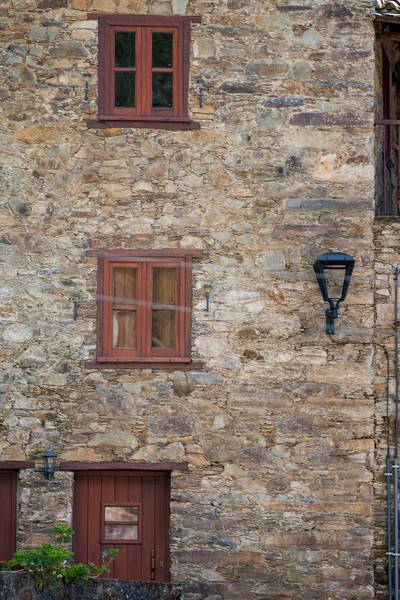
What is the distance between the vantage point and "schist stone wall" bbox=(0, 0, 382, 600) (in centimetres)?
1098

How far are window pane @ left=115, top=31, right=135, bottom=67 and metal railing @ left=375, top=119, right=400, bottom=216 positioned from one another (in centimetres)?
252

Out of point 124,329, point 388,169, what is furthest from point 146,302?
point 388,169

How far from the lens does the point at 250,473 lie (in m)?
11.0

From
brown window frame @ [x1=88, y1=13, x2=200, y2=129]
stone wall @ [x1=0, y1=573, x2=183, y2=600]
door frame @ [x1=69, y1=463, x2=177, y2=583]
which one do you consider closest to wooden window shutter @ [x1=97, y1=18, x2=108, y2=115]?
brown window frame @ [x1=88, y1=13, x2=200, y2=129]

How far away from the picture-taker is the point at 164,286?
11.2 m

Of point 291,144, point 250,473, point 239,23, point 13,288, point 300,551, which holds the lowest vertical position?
point 300,551

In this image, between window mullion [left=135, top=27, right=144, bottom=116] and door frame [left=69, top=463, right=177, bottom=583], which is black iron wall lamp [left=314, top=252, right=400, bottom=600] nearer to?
door frame [left=69, top=463, right=177, bottom=583]

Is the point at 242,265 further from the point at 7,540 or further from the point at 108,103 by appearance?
the point at 7,540

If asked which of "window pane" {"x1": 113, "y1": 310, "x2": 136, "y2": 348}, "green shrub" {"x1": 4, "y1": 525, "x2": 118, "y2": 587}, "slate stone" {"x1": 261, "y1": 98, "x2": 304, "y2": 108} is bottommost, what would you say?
"green shrub" {"x1": 4, "y1": 525, "x2": 118, "y2": 587}

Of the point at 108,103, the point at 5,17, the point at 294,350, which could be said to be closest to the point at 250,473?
the point at 294,350

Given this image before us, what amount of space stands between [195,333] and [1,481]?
7.66 ft

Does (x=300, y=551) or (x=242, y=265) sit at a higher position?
(x=242, y=265)

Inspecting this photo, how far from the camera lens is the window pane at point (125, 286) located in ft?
36.6

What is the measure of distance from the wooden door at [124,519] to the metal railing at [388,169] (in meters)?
3.63
